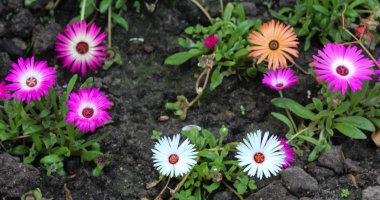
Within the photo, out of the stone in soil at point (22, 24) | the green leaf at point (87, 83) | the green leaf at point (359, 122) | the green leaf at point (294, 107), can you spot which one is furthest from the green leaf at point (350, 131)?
the stone in soil at point (22, 24)

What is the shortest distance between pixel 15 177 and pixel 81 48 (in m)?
0.92

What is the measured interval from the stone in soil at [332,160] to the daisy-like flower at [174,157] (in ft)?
2.32

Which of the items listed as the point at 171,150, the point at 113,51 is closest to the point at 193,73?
the point at 113,51

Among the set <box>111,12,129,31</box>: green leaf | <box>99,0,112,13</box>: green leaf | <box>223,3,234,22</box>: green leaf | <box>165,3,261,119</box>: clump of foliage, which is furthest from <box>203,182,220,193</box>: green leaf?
<box>99,0,112,13</box>: green leaf

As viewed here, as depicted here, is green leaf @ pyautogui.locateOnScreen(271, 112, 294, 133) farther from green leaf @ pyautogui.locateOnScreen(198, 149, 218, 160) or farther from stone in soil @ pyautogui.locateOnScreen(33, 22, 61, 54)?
stone in soil @ pyautogui.locateOnScreen(33, 22, 61, 54)

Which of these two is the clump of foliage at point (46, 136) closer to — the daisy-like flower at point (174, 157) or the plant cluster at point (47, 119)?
the plant cluster at point (47, 119)

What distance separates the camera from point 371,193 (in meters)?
2.85

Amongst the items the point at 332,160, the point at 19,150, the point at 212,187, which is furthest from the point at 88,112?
the point at 332,160

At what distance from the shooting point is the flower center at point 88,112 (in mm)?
2826

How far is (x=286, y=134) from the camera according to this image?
10.3 ft

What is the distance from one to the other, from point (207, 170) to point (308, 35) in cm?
121

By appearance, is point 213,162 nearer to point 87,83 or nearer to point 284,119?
point 284,119

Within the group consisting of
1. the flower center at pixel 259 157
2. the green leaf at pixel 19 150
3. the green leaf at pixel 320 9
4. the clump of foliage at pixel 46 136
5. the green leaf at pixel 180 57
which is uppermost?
the green leaf at pixel 320 9

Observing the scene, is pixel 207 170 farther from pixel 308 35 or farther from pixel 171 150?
pixel 308 35
